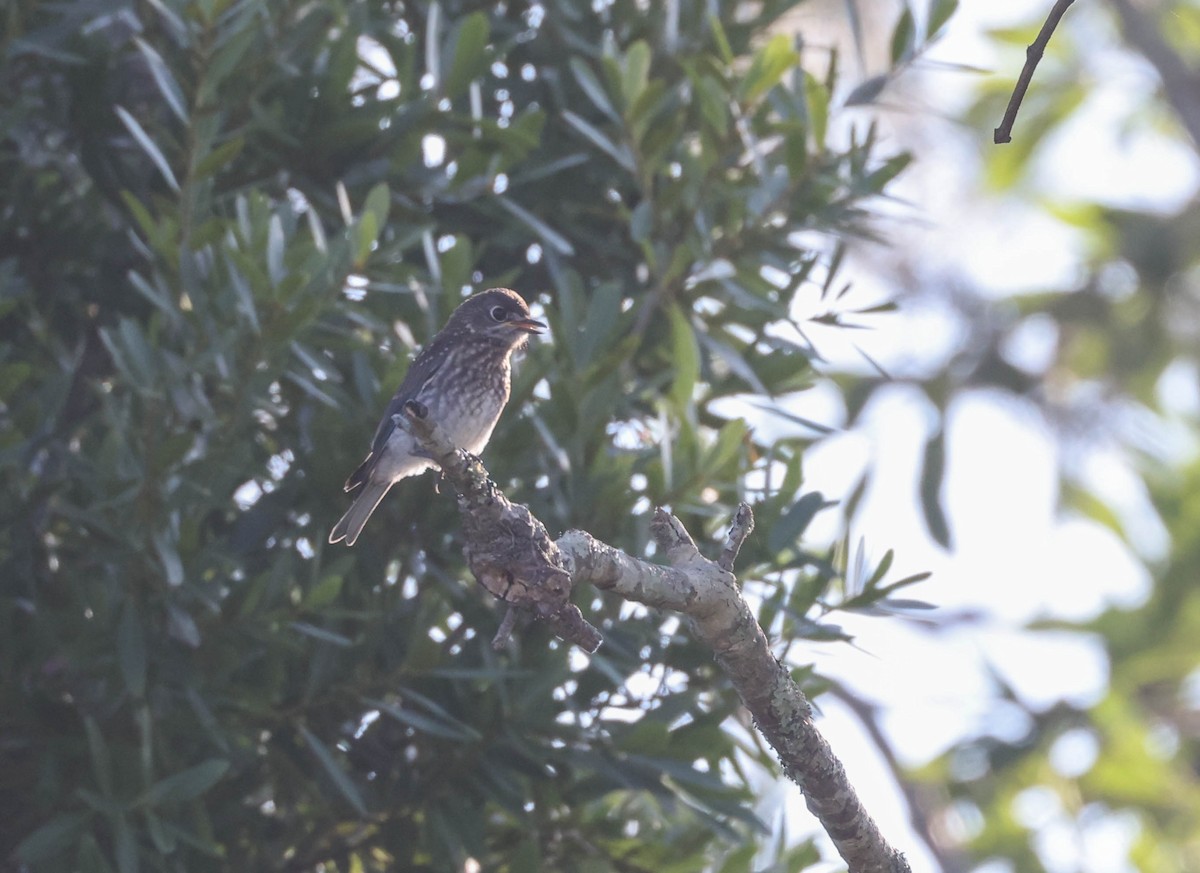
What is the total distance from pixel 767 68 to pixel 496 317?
3.49 feet

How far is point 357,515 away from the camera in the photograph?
3.75 metres

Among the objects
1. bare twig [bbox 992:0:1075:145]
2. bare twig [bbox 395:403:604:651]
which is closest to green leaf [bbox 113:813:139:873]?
bare twig [bbox 395:403:604:651]

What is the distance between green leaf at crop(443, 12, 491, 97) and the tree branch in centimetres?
173

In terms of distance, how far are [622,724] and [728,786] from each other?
0.31 metres

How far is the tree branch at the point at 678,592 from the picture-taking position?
2338 mm

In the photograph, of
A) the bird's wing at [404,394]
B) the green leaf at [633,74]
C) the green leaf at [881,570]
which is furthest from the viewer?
the green leaf at [633,74]

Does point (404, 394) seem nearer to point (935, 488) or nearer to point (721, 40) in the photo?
point (721, 40)

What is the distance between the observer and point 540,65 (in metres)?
4.71

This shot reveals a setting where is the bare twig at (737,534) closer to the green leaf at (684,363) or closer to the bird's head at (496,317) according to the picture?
the green leaf at (684,363)

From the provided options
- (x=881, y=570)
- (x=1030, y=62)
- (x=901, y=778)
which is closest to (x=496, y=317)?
(x=881, y=570)

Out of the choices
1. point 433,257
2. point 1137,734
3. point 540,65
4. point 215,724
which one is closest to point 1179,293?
point 1137,734

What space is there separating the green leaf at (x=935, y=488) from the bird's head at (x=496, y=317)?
10.9ft

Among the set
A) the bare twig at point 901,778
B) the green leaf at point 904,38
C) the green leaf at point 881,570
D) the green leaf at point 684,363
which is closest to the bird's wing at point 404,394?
the green leaf at point 684,363

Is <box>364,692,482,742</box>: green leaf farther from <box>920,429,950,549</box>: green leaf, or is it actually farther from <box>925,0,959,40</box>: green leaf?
<box>920,429,950,549</box>: green leaf
